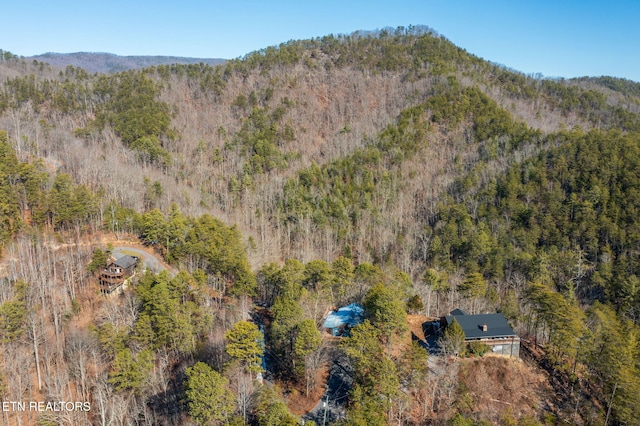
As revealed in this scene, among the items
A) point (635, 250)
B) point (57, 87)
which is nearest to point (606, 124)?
point (635, 250)

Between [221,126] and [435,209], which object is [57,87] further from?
[435,209]

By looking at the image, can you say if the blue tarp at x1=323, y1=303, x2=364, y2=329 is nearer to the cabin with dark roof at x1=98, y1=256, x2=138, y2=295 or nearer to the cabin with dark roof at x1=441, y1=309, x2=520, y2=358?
the cabin with dark roof at x1=441, y1=309, x2=520, y2=358

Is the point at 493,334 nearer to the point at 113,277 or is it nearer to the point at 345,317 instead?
the point at 345,317

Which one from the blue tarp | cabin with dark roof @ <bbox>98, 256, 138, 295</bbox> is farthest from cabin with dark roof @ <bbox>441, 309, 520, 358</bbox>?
→ cabin with dark roof @ <bbox>98, 256, 138, 295</bbox>

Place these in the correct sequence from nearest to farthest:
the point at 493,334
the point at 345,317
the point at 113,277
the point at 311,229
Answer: the point at 493,334
the point at 345,317
the point at 113,277
the point at 311,229

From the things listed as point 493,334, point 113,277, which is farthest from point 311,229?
point 493,334
